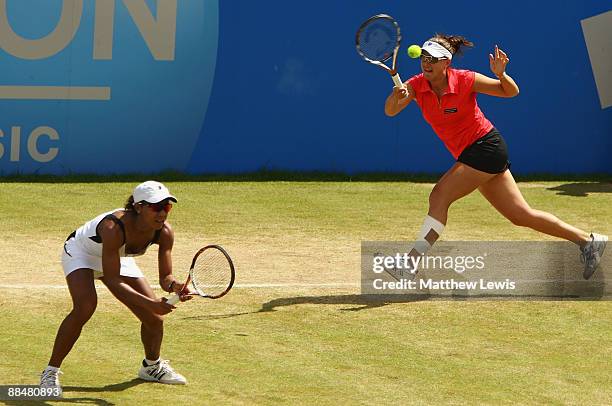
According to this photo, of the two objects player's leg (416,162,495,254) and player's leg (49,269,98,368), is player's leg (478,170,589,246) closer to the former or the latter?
player's leg (416,162,495,254)

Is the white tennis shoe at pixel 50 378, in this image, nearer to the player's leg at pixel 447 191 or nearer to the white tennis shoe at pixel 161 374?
the white tennis shoe at pixel 161 374

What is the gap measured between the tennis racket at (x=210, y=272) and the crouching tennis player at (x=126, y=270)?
0.15 metres

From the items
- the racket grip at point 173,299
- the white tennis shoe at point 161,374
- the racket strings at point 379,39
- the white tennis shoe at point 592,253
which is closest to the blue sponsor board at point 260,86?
the racket strings at point 379,39

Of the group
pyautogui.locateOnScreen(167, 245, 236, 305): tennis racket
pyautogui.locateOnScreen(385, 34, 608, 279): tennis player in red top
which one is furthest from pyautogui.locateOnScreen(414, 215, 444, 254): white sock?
pyautogui.locateOnScreen(167, 245, 236, 305): tennis racket

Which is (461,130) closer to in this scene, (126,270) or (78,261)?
(126,270)

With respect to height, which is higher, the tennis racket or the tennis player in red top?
the tennis player in red top

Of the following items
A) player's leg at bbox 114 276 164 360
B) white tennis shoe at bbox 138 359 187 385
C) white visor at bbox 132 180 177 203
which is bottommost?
white tennis shoe at bbox 138 359 187 385

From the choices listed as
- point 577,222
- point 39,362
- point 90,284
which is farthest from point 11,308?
point 577,222

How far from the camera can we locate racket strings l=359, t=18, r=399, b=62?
11.6 meters

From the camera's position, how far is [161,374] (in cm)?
837

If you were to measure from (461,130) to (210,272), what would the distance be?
11.1ft

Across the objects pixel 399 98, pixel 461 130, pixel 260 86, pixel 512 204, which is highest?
pixel 399 98

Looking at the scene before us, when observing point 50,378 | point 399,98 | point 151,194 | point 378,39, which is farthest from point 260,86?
point 50,378

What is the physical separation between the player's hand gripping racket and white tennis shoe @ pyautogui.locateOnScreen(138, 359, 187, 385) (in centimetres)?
416
